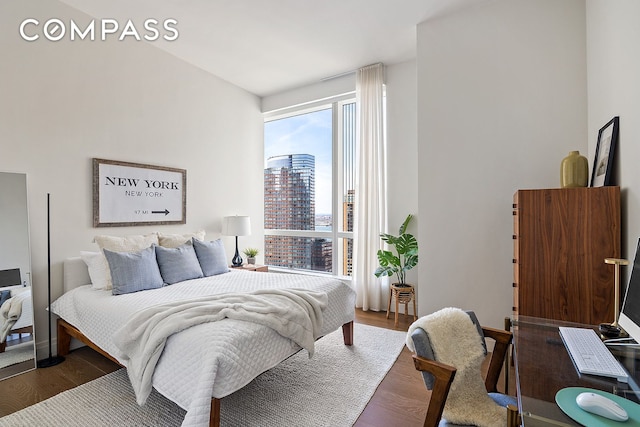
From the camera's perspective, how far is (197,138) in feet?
13.3

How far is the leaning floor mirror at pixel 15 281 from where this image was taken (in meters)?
2.39

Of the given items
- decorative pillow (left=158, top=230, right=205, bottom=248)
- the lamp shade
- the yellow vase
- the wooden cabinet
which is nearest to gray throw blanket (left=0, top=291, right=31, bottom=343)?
decorative pillow (left=158, top=230, right=205, bottom=248)

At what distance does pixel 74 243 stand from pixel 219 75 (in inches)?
106

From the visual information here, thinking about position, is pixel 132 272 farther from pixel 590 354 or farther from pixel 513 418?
pixel 590 354

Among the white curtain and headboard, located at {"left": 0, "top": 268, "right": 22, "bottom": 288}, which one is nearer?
headboard, located at {"left": 0, "top": 268, "right": 22, "bottom": 288}

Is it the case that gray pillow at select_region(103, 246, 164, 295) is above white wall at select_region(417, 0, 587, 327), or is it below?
below

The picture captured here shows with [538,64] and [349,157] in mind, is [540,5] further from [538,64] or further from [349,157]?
[349,157]

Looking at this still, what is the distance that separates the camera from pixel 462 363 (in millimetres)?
1434

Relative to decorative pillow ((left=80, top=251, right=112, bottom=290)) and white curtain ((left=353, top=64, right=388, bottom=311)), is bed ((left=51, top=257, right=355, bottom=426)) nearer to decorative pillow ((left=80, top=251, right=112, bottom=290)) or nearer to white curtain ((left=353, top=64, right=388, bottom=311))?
decorative pillow ((left=80, top=251, right=112, bottom=290))

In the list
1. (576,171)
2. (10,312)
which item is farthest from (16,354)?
(576,171)

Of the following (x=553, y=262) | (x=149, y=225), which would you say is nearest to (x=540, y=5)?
(x=553, y=262)

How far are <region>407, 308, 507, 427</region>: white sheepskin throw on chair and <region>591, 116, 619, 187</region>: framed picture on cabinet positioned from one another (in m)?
1.32

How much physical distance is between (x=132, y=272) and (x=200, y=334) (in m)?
1.30

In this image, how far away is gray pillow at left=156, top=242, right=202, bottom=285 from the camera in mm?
2951
